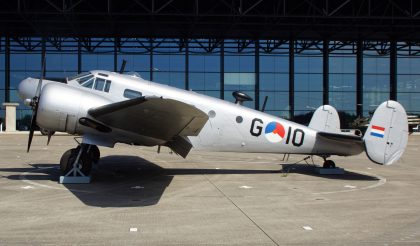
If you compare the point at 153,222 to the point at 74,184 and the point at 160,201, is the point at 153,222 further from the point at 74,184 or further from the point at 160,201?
the point at 74,184

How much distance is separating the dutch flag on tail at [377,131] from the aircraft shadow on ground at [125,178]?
68.2 inches

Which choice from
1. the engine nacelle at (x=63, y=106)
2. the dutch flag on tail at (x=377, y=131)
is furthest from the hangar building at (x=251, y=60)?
the engine nacelle at (x=63, y=106)

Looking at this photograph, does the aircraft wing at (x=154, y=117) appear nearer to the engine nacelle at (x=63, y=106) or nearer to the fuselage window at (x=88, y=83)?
the engine nacelle at (x=63, y=106)

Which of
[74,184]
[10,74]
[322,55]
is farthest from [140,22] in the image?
[74,184]

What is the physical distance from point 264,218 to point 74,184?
576 centimetres

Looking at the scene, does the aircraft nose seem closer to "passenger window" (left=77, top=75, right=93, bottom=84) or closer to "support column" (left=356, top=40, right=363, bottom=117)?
"passenger window" (left=77, top=75, right=93, bottom=84)

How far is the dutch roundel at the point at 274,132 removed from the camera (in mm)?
13164

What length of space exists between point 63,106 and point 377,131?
891 cm

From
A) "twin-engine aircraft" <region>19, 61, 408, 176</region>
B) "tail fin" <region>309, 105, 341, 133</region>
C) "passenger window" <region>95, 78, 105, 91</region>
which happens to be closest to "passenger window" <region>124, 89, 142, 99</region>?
"twin-engine aircraft" <region>19, 61, 408, 176</region>

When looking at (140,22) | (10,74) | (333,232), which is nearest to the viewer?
(333,232)

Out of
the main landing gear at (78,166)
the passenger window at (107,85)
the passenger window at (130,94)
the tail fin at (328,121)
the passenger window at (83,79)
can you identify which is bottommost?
the main landing gear at (78,166)

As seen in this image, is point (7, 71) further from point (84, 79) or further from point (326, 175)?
point (326, 175)

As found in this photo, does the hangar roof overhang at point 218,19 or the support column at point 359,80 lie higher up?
the hangar roof overhang at point 218,19

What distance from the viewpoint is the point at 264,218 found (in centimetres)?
776
